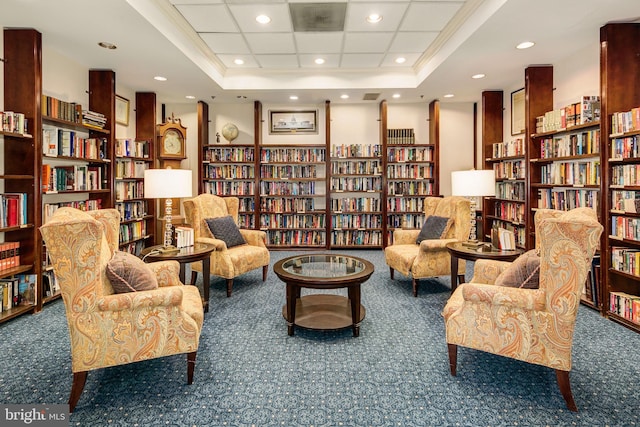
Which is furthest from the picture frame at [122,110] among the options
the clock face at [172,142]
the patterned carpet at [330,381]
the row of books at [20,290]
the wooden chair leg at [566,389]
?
→ the wooden chair leg at [566,389]

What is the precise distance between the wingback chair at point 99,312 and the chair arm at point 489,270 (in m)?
2.03

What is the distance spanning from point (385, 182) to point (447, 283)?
241cm

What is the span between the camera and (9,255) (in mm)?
3016

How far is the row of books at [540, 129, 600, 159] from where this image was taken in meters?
3.31

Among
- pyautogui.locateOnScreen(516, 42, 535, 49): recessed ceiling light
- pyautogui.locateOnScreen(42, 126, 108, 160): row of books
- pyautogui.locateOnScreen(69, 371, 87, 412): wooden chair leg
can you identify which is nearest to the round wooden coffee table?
pyautogui.locateOnScreen(69, 371, 87, 412): wooden chair leg

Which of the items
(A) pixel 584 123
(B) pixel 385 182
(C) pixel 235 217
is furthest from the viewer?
(B) pixel 385 182

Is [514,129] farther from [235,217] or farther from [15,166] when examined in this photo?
[15,166]

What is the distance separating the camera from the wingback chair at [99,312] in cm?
167

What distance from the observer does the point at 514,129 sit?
5.07 metres

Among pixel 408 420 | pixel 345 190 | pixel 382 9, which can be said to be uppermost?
pixel 382 9

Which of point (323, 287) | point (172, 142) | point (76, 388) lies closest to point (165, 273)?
point (76, 388)

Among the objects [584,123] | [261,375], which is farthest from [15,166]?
[584,123]

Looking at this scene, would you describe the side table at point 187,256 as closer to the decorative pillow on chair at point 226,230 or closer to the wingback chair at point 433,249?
the decorative pillow on chair at point 226,230

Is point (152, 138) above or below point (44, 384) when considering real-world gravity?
above
